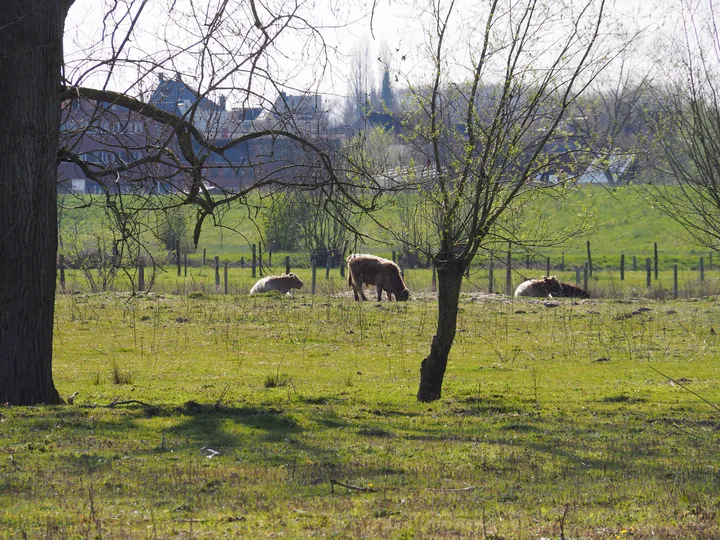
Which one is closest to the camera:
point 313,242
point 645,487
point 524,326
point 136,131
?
point 645,487

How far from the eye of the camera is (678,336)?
24125 mm

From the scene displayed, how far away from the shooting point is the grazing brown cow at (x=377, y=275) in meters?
34.7

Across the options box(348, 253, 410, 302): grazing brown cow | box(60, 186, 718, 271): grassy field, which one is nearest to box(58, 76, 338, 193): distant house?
box(348, 253, 410, 302): grazing brown cow

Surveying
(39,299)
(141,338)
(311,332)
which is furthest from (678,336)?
(39,299)

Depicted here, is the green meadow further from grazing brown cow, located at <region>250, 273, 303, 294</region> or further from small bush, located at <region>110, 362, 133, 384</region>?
grazing brown cow, located at <region>250, 273, 303, 294</region>

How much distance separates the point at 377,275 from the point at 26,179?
24.2 metres

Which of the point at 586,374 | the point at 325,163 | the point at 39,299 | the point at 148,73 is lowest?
the point at 586,374

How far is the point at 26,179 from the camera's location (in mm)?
11258

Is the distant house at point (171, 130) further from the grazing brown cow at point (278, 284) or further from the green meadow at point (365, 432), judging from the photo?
the grazing brown cow at point (278, 284)

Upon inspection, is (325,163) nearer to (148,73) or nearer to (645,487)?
(148,73)

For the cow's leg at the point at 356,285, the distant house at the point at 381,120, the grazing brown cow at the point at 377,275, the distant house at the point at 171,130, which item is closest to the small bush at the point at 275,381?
the distant house at the point at 171,130

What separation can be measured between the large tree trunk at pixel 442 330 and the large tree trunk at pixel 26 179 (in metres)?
5.73

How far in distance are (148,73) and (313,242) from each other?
44303 mm

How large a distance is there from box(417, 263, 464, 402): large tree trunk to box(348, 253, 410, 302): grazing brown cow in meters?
20.5
